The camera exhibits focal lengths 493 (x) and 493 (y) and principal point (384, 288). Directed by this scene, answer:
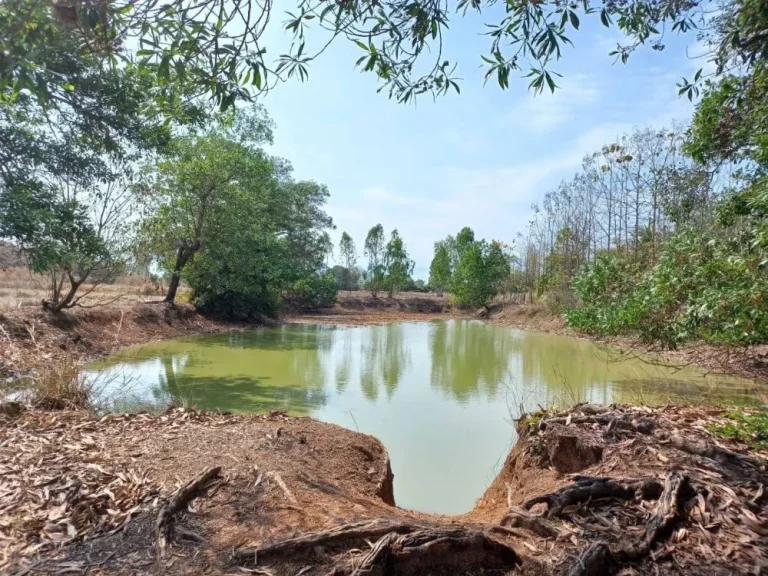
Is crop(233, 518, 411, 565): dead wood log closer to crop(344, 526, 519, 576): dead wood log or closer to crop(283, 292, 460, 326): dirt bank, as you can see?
crop(344, 526, 519, 576): dead wood log

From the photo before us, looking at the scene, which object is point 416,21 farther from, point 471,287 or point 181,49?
point 471,287

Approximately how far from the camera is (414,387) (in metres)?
8.70

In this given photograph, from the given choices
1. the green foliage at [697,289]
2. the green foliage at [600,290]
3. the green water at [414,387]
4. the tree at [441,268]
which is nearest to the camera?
the green foliage at [697,289]

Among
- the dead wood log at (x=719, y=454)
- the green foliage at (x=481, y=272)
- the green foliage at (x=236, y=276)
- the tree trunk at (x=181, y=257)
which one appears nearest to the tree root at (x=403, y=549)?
the dead wood log at (x=719, y=454)

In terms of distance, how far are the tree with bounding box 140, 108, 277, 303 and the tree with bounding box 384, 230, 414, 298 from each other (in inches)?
834

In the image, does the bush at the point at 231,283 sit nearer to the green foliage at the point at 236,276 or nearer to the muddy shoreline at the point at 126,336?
the green foliage at the point at 236,276

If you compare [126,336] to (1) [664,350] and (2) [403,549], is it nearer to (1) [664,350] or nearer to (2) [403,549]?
(1) [664,350]

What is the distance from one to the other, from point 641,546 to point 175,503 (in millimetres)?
1965

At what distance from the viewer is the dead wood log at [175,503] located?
6.45 ft

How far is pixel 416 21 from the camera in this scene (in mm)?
2492

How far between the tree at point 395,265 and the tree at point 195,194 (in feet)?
69.5

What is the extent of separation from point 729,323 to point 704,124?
6.61ft

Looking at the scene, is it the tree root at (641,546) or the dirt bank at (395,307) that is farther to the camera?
the dirt bank at (395,307)

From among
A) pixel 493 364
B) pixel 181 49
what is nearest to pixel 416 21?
pixel 181 49
